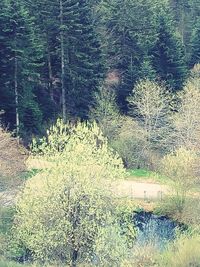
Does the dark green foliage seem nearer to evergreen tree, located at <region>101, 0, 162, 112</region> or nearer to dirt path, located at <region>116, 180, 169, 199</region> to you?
evergreen tree, located at <region>101, 0, 162, 112</region>

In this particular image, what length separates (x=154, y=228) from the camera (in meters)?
29.6

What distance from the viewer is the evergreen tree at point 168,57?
50594 millimetres

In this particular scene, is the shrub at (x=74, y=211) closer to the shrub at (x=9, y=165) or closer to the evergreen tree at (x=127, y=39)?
the shrub at (x=9, y=165)

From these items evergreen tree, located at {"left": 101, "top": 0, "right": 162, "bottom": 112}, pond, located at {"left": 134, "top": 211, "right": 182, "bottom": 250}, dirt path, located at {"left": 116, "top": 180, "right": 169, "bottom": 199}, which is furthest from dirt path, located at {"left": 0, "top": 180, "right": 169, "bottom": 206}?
evergreen tree, located at {"left": 101, "top": 0, "right": 162, "bottom": 112}

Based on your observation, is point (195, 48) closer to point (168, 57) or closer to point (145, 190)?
point (168, 57)

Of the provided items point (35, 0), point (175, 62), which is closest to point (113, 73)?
point (175, 62)

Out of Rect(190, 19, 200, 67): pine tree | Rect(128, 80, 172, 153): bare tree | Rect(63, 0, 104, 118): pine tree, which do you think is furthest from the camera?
Rect(190, 19, 200, 67): pine tree

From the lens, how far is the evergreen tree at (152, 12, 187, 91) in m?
50.6

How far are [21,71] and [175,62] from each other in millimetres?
17199

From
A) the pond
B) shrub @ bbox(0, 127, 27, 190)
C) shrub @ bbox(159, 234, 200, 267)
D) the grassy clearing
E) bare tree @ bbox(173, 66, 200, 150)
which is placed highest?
shrub @ bbox(0, 127, 27, 190)

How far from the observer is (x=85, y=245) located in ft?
66.1

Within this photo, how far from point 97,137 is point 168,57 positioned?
23.7 metres

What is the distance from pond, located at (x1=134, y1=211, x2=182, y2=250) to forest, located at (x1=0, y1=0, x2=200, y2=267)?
11 cm

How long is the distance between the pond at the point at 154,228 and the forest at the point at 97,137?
0.11m
